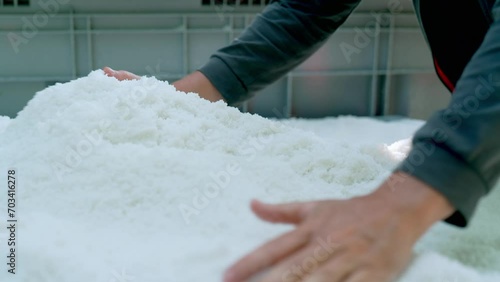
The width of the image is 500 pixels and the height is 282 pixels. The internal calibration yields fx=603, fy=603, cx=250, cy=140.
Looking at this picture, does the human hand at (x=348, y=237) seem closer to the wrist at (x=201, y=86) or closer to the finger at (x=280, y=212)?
the finger at (x=280, y=212)

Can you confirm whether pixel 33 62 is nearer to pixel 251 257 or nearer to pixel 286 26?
pixel 286 26

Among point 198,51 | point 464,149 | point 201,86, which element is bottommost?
point 198,51

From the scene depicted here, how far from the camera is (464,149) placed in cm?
59

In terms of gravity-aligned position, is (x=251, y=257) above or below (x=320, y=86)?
above

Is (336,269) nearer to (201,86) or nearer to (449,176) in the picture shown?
(449,176)

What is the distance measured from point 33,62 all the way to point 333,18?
2484mm

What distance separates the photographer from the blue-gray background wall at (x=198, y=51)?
3.32 m

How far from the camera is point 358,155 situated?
3.10ft

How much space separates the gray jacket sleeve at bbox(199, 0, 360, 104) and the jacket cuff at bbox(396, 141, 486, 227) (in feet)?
2.16

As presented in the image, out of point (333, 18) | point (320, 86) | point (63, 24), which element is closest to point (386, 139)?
point (320, 86)

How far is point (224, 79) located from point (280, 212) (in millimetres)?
679

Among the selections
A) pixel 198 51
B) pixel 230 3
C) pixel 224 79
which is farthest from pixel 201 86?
pixel 230 3

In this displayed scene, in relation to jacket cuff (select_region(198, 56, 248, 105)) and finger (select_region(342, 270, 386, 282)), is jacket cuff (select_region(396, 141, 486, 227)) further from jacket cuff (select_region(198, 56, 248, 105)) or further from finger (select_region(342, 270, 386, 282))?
jacket cuff (select_region(198, 56, 248, 105))

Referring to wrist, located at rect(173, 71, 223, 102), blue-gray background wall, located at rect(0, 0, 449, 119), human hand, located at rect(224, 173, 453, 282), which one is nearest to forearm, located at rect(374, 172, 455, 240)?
human hand, located at rect(224, 173, 453, 282)
